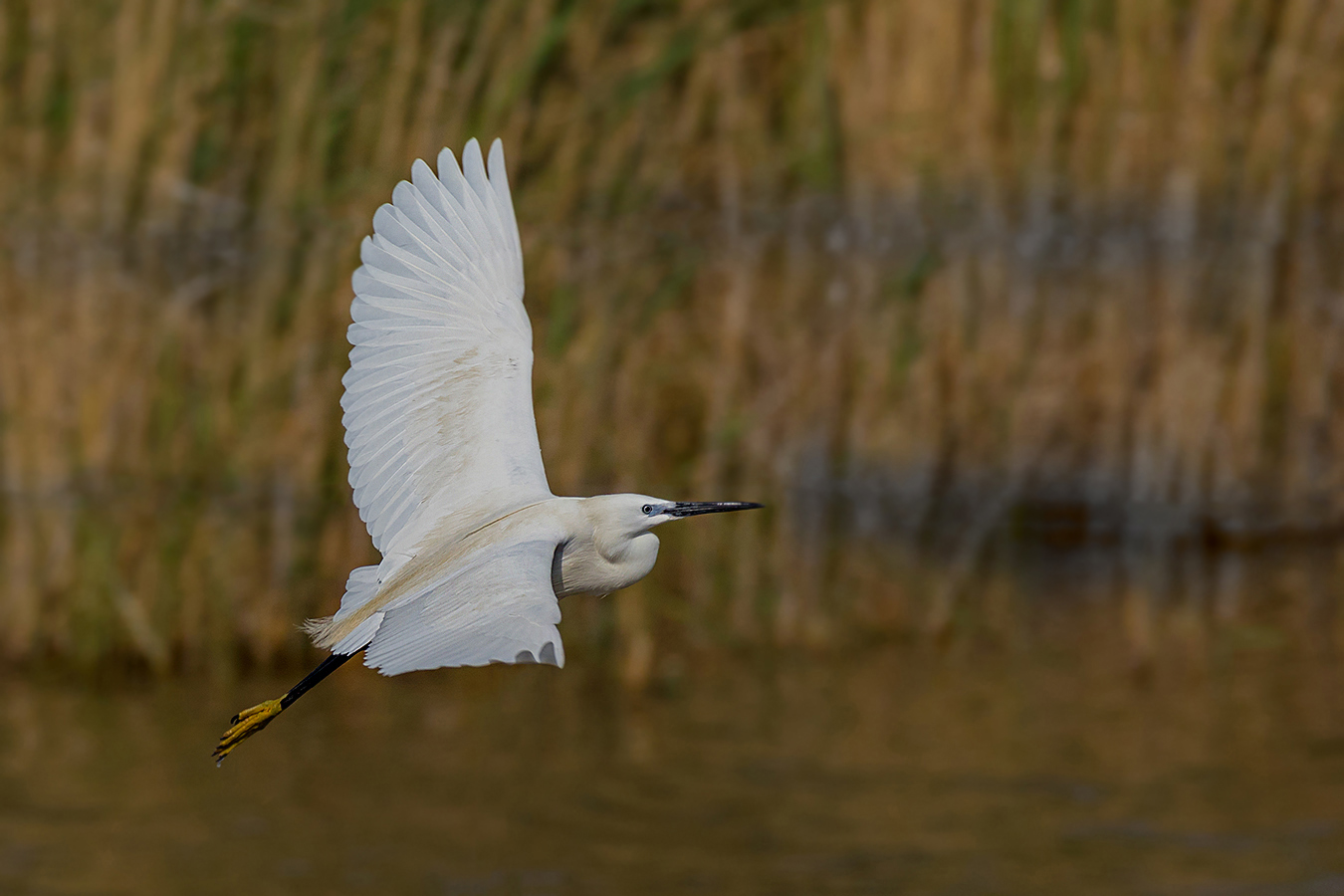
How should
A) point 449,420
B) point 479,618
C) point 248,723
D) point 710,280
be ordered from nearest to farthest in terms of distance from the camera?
point 479,618, point 449,420, point 248,723, point 710,280

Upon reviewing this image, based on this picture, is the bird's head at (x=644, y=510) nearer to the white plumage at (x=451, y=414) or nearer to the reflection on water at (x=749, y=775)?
the white plumage at (x=451, y=414)

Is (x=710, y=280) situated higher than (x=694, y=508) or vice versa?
(x=710, y=280)

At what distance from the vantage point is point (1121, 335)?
750 cm

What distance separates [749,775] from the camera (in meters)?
6.27

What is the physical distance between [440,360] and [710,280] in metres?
3.32

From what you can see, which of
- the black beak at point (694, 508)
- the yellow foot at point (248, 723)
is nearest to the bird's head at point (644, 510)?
the black beak at point (694, 508)

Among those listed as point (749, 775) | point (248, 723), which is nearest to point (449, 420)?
point (248, 723)

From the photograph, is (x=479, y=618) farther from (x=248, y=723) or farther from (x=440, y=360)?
(x=248, y=723)

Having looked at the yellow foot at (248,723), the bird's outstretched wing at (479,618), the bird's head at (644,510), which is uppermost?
the bird's head at (644,510)

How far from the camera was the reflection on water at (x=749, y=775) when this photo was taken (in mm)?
5652

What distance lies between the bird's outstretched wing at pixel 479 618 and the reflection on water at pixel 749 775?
2.49 meters

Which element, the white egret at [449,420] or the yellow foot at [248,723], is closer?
the white egret at [449,420]

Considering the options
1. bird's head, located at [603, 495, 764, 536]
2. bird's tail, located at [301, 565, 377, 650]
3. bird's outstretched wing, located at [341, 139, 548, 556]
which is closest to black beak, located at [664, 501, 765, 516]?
bird's head, located at [603, 495, 764, 536]

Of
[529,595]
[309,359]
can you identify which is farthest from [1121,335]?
[529,595]
